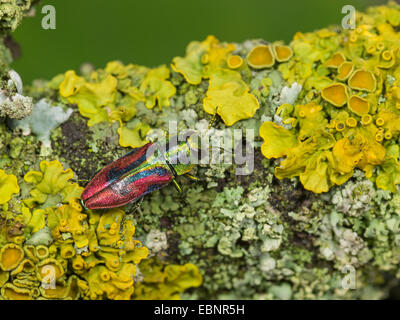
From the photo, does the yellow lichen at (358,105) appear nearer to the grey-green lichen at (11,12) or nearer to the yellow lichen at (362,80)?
the yellow lichen at (362,80)

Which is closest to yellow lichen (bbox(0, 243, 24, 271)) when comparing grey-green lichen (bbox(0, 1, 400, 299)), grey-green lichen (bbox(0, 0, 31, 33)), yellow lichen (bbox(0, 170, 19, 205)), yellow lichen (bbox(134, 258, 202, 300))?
grey-green lichen (bbox(0, 1, 400, 299))

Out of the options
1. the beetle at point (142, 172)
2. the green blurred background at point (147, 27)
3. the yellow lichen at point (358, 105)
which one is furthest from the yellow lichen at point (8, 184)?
the yellow lichen at point (358, 105)

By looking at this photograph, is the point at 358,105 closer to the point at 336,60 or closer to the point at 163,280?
the point at 336,60

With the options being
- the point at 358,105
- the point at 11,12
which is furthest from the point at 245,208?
the point at 11,12

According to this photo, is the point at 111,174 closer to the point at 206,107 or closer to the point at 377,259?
the point at 206,107

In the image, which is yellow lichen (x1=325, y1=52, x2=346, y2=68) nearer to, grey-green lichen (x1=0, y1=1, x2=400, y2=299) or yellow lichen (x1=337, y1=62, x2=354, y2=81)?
yellow lichen (x1=337, y1=62, x2=354, y2=81)
